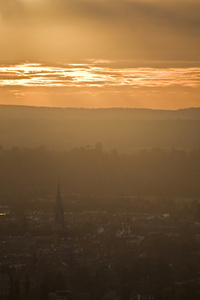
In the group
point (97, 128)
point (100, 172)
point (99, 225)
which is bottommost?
point (99, 225)

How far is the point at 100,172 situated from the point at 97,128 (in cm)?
5680

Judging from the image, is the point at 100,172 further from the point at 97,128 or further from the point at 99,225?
the point at 97,128

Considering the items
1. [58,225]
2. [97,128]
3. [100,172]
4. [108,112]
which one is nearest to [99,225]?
[58,225]

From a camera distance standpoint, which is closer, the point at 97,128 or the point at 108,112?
the point at 97,128

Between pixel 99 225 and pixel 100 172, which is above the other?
pixel 100 172

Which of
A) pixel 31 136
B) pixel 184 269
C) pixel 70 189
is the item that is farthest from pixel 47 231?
pixel 31 136

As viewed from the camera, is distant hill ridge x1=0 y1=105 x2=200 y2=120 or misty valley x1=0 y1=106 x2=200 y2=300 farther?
distant hill ridge x1=0 y1=105 x2=200 y2=120

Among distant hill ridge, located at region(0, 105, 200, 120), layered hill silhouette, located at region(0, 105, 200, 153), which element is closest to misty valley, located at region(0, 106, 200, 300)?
layered hill silhouette, located at region(0, 105, 200, 153)

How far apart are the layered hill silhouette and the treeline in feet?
44.9

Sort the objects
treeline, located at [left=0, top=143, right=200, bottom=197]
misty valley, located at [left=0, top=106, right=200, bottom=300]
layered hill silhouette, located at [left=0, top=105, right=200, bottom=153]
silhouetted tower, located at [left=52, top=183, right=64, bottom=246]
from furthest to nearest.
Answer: layered hill silhouette, located at [left=0, top=105, right=200, bottom=153], treeline, located at [left=0, top=143, right=200, bottom=197], silhouetted tower, located at [left=52, top=183, right=64, bottom=246], misty valley, located at [left=0, top=106, right=200, bottom=300]

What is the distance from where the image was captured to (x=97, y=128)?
135875 mm

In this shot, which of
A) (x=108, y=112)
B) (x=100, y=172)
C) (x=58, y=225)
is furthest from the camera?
(x=108, y=112)

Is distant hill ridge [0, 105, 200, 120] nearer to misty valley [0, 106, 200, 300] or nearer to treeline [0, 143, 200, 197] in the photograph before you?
misty valley [0, 106, 200, 300]

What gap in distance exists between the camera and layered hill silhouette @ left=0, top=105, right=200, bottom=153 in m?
115
